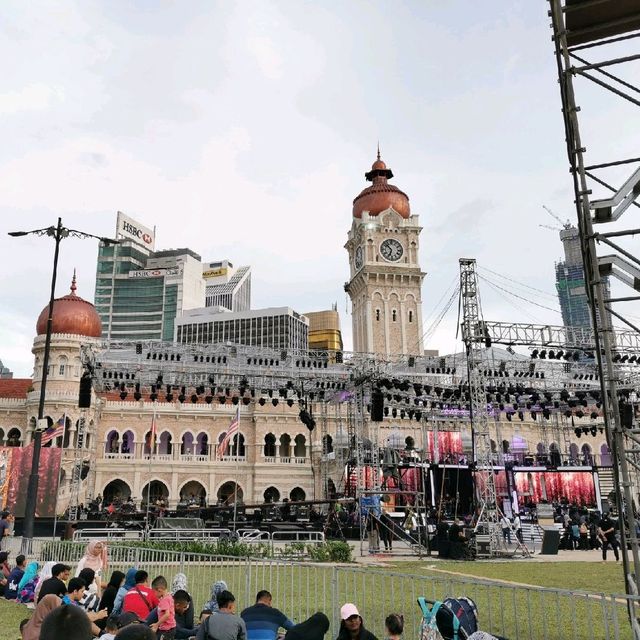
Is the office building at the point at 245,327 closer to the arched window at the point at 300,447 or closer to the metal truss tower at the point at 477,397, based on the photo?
the arched window at the point at 300,447

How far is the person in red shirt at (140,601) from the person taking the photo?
7277 mm

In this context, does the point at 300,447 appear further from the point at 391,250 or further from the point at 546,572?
the point at 546,572

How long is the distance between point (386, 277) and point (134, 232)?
218 ft

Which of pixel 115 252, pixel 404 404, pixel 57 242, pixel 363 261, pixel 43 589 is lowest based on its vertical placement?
pixel 43 589

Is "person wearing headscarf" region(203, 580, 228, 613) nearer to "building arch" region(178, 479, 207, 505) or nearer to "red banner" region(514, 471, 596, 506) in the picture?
"red banner" region(514, 471, 596, 506)

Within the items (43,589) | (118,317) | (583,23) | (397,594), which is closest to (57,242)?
(43,589)

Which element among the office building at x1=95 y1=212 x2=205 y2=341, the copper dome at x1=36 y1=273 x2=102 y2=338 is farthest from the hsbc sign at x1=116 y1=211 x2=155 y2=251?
the copper dome at x1=36 y1=273 x2=102 y2=338

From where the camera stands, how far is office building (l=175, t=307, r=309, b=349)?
113m

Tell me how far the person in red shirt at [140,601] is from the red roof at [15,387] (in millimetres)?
39160

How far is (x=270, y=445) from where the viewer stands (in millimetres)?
46344

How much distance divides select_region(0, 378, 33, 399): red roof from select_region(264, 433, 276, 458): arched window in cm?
1676

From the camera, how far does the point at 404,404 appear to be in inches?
1324

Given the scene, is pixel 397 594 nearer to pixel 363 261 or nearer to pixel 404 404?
pixel 404 404

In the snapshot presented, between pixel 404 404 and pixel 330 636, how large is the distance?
25.9 metres
